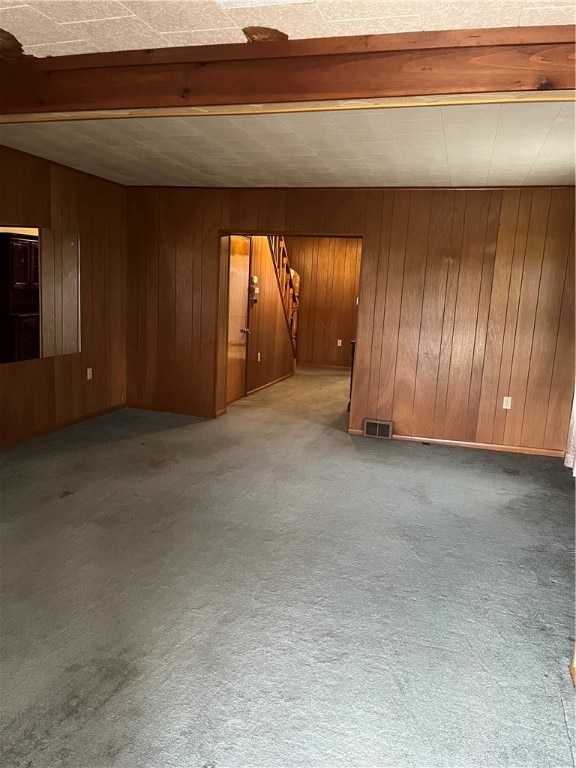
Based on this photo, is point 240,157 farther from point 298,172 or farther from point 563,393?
→ point 563,393

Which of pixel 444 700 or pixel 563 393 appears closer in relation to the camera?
pixel 444 700

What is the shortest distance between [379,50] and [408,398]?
11.4ft

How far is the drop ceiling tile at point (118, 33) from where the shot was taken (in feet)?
7.01

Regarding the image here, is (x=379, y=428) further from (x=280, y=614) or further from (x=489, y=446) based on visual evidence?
(x=280, y=614)

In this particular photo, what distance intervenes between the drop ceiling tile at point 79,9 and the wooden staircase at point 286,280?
5.03 m

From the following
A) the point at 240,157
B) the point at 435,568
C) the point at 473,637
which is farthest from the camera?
the point at 240,157

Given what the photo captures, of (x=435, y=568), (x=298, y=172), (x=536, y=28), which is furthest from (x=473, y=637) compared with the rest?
(x=298, y=172)

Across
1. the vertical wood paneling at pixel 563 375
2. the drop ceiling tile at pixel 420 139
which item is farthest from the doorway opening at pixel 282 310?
the drop ceiling tile at pixel 420 139

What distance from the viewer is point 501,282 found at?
15.8 ft

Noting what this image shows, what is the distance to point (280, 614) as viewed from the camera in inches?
92.5

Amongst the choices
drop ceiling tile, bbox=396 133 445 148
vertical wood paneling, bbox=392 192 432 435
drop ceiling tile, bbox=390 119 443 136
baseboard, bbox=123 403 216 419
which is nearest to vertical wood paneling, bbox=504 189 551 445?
vertical wood paneling, bbox=392 192 432 435

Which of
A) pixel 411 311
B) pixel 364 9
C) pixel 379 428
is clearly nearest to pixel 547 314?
pixel 411 311

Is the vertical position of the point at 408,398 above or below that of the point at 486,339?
below

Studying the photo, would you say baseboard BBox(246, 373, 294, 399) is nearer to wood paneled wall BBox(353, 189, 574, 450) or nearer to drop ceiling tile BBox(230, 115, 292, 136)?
wood paneled wall BBox(353, 189, 574, 450)
